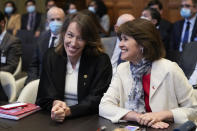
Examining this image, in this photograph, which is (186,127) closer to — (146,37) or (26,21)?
(146,37)

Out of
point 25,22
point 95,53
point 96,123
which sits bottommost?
point 96,123

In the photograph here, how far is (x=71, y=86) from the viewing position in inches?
93.3

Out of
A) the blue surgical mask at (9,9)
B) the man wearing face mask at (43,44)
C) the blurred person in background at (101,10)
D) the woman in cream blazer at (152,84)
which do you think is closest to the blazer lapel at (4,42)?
the man wearing face mask at (43,44)

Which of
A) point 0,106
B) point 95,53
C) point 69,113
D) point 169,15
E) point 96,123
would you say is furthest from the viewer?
point 169,15

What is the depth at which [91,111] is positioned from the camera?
2121 millimetres

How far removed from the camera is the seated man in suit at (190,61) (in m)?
3.39

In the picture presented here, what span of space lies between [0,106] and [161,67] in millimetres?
1115

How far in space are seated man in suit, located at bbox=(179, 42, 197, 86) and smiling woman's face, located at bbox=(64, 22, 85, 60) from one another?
146 centimetres

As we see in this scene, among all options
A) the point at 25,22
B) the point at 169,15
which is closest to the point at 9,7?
the point at 25,22

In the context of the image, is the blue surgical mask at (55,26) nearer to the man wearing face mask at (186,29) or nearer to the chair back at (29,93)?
the chair back at (29,93)

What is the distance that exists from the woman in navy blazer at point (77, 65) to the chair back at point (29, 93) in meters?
0.15

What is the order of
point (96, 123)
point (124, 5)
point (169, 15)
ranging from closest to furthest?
point (96, 123)
point (169, 15)
point (124, 5)

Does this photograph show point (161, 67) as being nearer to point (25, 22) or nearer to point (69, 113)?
point (69, 113)

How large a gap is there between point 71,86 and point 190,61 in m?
1.58
